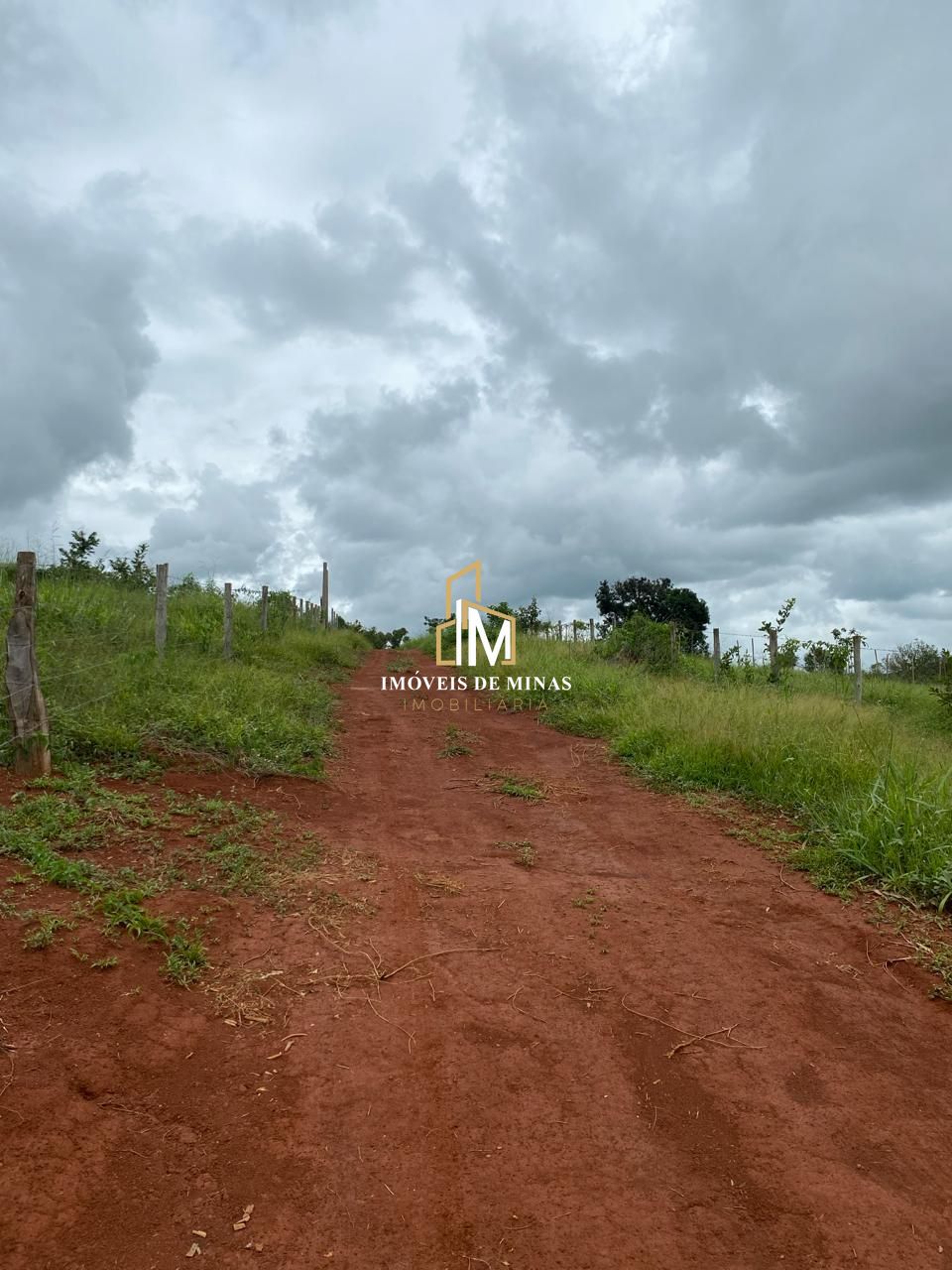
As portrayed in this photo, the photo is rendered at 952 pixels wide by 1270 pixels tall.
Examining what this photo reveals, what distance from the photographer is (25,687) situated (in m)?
5.49

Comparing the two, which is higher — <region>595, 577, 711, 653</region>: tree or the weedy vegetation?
<region>595, 577, 711, 653</region>: tree

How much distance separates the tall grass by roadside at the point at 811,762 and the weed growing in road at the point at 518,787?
1213 mm

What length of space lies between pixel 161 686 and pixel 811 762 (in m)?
6.45

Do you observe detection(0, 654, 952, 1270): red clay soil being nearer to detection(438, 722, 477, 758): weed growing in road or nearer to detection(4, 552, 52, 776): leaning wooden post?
detection(4, 552, 52, 776): leaning wooden post

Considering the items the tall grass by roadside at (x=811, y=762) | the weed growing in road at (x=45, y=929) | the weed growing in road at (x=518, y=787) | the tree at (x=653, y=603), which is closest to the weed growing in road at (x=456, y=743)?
the weed growing in road at (x=518, y=787)

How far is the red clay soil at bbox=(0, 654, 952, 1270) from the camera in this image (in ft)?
7.26

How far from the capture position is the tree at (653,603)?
3166 cm

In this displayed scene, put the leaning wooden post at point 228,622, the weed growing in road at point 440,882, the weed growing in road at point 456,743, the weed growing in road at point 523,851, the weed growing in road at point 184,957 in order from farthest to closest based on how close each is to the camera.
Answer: the leaning wooden post at point 228,622 → the weed growing in road at point 456,743 → the weed growing in road at point 523,851 → the weed growing in road at point 440,882 → the weed growing in road at point 184,957

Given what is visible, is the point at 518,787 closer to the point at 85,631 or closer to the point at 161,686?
the point at 161,686

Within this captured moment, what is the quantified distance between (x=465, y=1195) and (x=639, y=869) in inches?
121

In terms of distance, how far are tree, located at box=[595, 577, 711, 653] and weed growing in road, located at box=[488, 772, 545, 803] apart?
73.6 ft

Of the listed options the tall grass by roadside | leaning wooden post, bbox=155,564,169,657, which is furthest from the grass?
leaning wooden post, bbox=155,564,169,657

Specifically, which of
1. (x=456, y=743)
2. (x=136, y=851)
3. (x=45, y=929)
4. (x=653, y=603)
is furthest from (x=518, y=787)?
(x=653, y=603)

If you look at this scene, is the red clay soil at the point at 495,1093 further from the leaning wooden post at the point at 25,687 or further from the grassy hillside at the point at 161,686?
the grassy hillside at the point at 161,686
